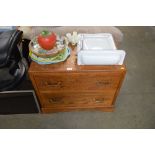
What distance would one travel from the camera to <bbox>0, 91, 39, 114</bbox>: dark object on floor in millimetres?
1287

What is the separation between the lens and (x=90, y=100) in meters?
1.39

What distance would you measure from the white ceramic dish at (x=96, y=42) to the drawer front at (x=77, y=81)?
21 cm

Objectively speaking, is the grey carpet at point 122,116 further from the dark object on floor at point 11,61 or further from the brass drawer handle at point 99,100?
the dark object on floor at point 11,61

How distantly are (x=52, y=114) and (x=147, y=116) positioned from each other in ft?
3.19

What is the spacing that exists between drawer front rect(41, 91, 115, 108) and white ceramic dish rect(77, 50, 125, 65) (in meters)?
0.33

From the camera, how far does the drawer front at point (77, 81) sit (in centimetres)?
110

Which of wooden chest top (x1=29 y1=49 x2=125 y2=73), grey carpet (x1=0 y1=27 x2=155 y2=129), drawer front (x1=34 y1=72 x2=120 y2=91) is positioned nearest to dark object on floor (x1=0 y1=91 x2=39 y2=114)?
grey carpet (x1=0 y1=27 x2=155 y2=129)

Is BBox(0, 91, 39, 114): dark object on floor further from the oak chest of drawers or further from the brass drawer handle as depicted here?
the brass drawer handle

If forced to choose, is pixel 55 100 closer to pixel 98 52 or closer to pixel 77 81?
pixel 77 81

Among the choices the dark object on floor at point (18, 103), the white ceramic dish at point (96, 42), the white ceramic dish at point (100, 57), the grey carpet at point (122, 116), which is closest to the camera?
the white ceramic dish at point (100, 57)

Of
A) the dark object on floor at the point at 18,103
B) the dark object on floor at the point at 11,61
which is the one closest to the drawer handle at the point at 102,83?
the dark object on floor at the point at 18,103

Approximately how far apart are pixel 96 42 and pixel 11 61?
73 centimetres

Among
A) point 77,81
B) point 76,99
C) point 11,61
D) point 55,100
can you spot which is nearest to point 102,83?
point 77,81

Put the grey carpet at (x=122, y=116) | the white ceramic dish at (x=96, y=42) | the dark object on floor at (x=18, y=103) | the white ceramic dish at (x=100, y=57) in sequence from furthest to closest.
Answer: the grey carpet at (x=122, y=116), the dark object on floor at (x=18, y=103), the white ceramic dish at (x=96, y=42), the white ceramic dish at (x=100, y=57)
